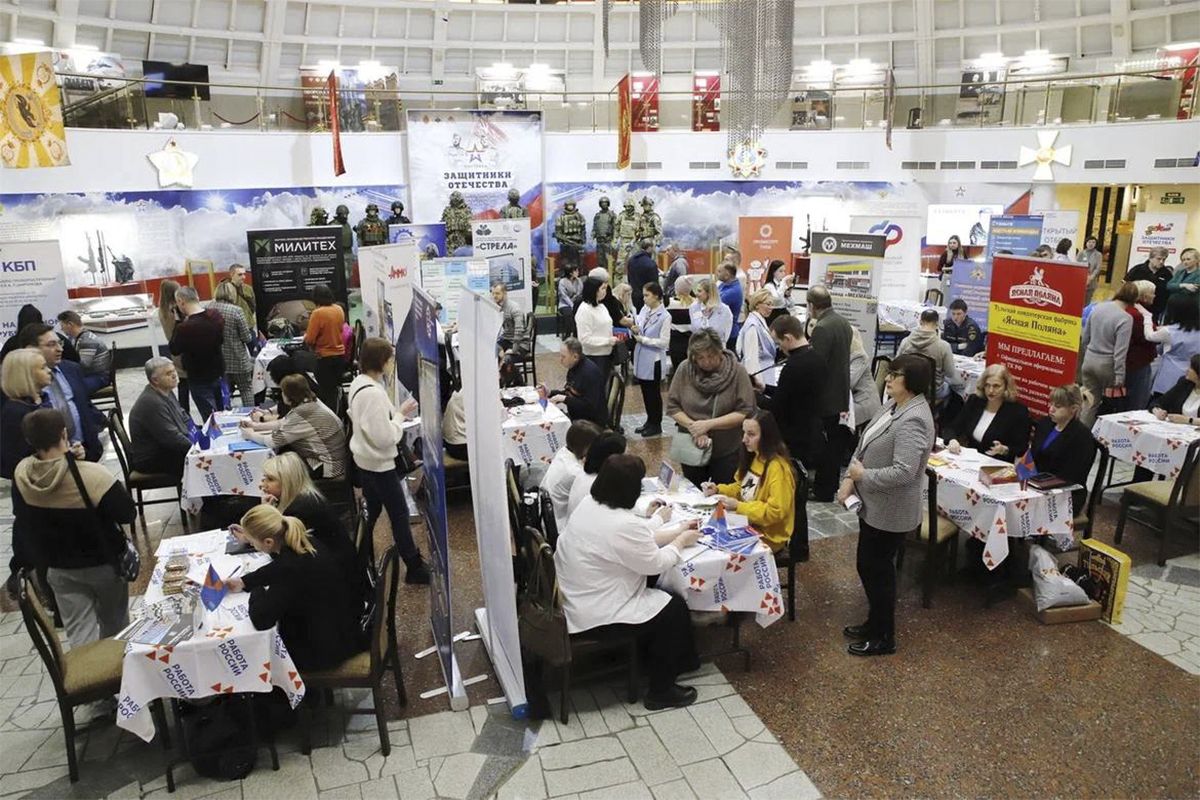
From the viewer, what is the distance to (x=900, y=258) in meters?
12.1

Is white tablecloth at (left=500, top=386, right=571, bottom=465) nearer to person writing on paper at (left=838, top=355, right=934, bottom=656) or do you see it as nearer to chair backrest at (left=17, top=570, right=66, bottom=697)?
person writing on paper at (left=838, top=355, right=934, bottom=656)

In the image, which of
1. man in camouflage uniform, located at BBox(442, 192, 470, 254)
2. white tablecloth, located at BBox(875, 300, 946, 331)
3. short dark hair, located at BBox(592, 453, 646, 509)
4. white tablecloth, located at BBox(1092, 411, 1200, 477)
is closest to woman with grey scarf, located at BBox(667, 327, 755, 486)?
short dark hair, located at BBox(592, 453, 646, 509)

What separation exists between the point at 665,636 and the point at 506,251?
8.29m

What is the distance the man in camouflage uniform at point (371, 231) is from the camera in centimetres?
1353

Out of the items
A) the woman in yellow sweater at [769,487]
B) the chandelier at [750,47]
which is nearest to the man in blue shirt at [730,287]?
the chandelier at [750,47]

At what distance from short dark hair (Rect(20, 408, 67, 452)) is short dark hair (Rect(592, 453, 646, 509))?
2.51 meters

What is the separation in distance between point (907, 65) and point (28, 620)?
20.2 m

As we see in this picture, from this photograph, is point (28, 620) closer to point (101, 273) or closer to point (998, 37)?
point (101, 273)

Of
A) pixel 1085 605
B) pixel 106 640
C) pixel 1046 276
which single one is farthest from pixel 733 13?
pixel 106 640

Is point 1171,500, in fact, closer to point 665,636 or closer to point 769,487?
point 769,487

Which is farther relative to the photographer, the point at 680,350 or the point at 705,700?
the point at 680,350

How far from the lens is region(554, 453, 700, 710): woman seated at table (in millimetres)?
3656

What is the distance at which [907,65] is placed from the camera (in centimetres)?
1888

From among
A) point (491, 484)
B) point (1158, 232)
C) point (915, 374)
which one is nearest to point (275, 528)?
point (491, 484)
